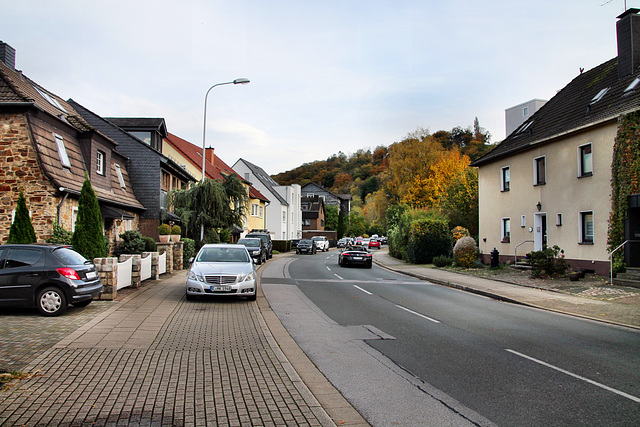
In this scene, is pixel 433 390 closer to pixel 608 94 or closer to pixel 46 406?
pixel 46 406

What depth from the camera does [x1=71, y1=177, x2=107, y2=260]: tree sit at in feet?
46.1

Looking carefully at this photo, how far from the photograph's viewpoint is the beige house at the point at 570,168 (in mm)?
18672

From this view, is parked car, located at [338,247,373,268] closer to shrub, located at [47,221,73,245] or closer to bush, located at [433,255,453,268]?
bush, located at [433,255,453,268]

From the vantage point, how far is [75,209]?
17.6 metres

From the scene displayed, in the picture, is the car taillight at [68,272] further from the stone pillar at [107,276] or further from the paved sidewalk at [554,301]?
the paved sidewalk at [554,301]

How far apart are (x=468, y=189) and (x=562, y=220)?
17.0 metres

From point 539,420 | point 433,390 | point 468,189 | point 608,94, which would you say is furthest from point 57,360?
point 468,189

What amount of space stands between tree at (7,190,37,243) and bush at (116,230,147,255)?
6.46m

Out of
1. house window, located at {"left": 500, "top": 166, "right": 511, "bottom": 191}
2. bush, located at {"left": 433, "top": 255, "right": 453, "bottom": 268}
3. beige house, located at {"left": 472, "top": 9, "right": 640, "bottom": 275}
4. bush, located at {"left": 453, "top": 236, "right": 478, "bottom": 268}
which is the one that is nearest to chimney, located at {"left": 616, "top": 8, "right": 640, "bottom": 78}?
beige house, located at {"left": 472, "top": 9, "right": 640, "bottom": 275}

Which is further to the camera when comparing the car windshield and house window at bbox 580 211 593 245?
house window at bbox 580 211 593 245

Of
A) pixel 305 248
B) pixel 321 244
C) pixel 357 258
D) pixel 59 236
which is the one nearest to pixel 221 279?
pixel 59 236

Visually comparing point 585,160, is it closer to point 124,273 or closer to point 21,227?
point 124,273

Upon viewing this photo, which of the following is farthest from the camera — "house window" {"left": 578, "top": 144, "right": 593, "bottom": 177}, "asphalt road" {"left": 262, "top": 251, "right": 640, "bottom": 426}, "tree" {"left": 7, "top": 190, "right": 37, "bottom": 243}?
"house window" {"left": 578, "top": 144, "right": 593, "bottom": 177}

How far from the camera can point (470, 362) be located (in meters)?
6.91
